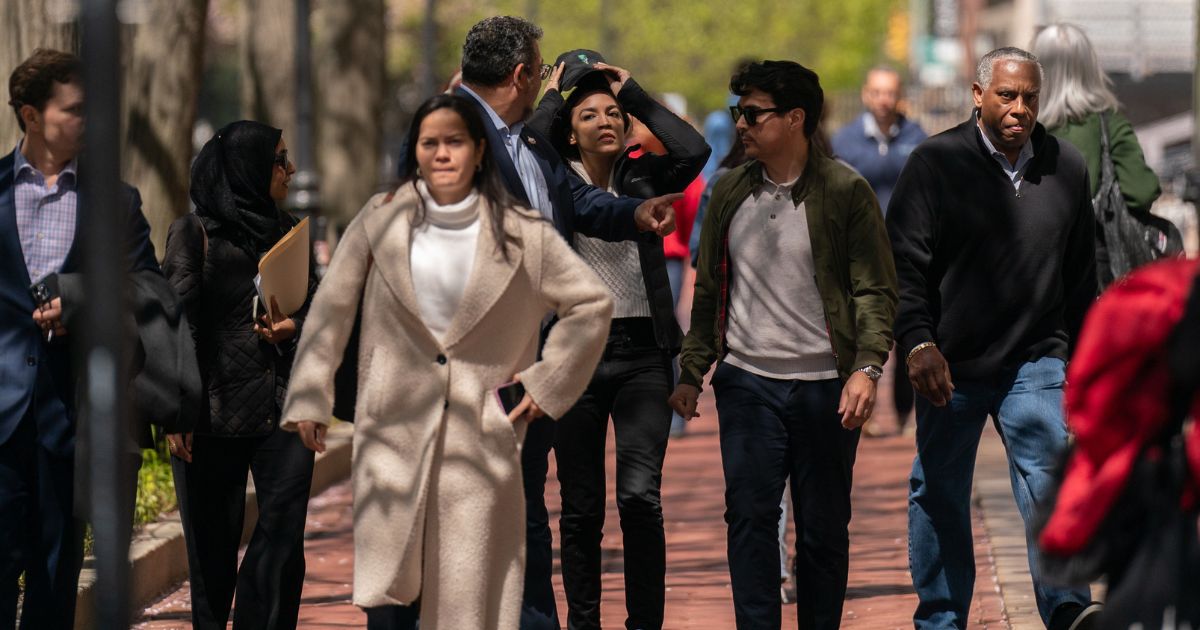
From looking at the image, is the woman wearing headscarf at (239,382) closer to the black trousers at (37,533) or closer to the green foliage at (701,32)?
the black trousers at (37,533)

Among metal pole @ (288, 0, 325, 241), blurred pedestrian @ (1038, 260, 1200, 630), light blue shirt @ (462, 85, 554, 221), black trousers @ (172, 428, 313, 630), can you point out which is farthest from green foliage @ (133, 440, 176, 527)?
blurred pedestrian @ (1038, 260, 1200, 630)

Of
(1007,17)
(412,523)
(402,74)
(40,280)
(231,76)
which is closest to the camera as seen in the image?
(412,523)

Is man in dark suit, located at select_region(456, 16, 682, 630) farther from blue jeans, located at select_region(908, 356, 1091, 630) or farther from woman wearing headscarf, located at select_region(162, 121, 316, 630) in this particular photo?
blue jeans, located at select_region(908, 356, 1091, 630)

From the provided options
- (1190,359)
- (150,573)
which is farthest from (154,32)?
(1190,359)

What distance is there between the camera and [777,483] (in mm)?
6891

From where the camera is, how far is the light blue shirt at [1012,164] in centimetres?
702

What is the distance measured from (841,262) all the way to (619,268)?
845 millimetres

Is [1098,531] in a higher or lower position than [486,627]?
higher

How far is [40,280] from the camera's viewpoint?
634 cm

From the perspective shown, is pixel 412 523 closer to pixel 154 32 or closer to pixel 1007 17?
pixel 154 32

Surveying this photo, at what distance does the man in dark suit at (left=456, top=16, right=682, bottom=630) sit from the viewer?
6.66m

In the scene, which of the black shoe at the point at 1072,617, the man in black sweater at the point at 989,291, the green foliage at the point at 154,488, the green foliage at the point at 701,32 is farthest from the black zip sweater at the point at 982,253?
the green foliage at the point at 701,32

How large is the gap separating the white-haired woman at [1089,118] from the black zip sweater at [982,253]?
1.27 metres

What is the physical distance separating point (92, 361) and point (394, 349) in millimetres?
1415
